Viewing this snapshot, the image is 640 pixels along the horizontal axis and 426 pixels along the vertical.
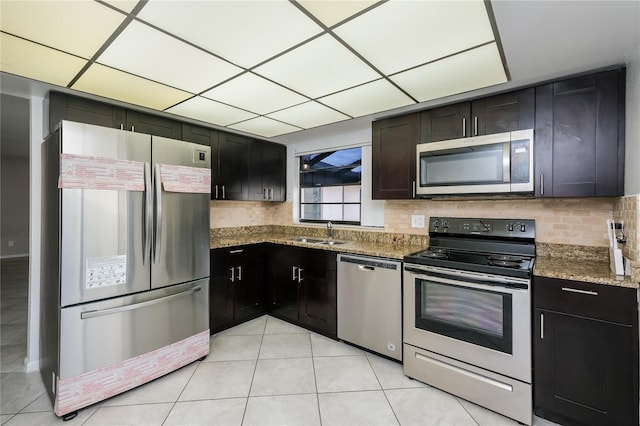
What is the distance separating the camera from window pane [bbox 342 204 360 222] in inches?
143

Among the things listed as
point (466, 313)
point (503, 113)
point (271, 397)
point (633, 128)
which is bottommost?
point (271, 397)

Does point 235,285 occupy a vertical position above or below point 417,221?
below

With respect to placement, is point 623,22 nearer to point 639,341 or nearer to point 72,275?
point 639,341

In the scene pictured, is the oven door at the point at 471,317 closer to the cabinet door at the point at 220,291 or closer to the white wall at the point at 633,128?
the white wall at the point at 633,128

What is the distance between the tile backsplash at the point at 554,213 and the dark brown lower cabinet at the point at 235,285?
65.5 inches

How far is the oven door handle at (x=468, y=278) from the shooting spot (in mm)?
1806

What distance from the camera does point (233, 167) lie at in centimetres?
350

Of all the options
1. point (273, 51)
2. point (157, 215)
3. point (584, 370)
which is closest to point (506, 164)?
point (584, 370)

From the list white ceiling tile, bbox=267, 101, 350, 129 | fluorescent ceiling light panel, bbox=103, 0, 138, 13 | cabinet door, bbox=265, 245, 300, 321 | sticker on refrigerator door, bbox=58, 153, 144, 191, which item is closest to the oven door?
cabinet door, bbox=265, 245, 300, 321

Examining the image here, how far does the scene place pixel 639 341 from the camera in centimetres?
151

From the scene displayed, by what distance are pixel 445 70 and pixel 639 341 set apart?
1903mm

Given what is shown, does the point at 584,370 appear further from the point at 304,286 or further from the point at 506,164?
the point at 304,286

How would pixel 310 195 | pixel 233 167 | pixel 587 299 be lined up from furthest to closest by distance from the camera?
pixel 310 195 < pixel 233 167 < pixel 587 299

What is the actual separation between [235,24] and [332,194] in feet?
8.85
